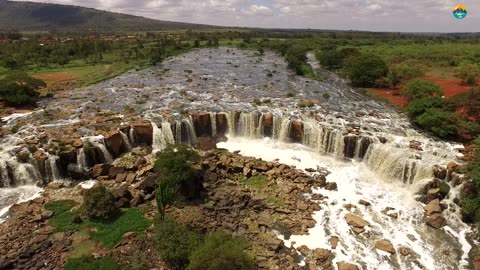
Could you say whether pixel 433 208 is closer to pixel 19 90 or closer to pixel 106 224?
pixel 106 224

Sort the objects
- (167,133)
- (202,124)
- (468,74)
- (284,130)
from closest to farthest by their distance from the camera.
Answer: (167,133) < (284,130) < (202,124) < (468,74)

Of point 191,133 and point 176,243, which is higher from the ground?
point 191,133

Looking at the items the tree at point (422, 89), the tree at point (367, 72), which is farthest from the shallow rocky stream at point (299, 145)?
the tree at point (367, 72)

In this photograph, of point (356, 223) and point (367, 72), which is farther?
point (367, 72)

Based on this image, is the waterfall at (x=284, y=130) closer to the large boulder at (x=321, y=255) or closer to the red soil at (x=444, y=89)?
the large boulder at (x=321, y=255)

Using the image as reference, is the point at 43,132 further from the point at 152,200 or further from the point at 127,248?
the point at 127,248

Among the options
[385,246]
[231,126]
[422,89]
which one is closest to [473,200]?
[385,246]
